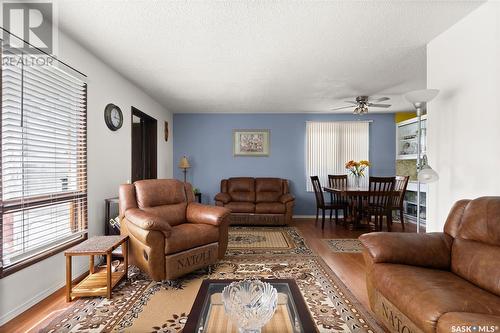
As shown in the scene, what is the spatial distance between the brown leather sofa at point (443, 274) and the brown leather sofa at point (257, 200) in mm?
2948

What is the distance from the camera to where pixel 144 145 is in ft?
15.3

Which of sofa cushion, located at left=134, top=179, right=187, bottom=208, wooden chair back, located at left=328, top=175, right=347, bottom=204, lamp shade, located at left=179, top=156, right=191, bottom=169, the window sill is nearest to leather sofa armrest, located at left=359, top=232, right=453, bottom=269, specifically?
sofa cushion, located at left=134, top=179, right=187, bottom=208

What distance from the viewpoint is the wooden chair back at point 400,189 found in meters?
4.35

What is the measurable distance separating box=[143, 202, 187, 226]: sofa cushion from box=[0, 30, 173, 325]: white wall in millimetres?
700

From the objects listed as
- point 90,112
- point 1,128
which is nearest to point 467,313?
point 1,128

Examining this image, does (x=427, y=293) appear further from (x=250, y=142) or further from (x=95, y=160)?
(x=250, y=142)

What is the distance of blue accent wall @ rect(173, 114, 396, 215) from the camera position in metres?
5.78

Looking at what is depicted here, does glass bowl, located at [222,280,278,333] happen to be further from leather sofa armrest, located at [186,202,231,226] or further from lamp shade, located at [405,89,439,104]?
lamp shade, located at [405,89,439,104]

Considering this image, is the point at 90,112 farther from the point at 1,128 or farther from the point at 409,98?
the point at 409,98

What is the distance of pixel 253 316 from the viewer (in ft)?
4.01

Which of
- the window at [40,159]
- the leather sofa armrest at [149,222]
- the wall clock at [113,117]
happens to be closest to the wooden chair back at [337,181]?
the leather sofa armrest at [149,222]

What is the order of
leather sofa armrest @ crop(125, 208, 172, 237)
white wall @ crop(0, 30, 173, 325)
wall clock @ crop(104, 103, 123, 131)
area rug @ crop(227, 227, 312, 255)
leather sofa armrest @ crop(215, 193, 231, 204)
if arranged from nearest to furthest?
1. white wall @ crop(0, 30, 173, 325)
2. leather sofa armrest @ crop(125, 208, 172, 237)
3. wall clock @ crop(104, 103, 123, 131)
4. area rug @ crop(227, 227, 312, 255)
5. leather sofa armrest @ crop(215, 193, 231, 204)

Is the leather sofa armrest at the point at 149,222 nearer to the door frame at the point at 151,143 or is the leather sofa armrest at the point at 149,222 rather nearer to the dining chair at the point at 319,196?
the door frame at the point at 151,143

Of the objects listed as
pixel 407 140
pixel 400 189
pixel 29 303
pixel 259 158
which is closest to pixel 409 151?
pixel 407 140
